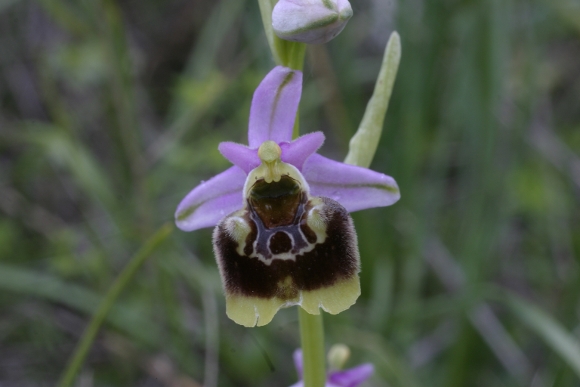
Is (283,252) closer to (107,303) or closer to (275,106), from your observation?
(275,106)

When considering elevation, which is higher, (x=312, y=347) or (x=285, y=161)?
(x=285, y=161)

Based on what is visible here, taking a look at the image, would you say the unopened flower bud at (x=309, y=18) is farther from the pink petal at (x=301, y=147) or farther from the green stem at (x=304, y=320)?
the pink petal at (x=301, y=147)

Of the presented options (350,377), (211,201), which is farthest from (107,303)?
(350,377)

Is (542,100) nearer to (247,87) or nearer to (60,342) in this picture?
(247,87)

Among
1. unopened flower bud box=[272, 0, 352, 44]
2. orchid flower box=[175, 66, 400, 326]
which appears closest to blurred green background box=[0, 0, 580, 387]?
orchid flower box=[175, 66, 400, 326]

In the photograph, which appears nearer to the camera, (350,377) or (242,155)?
(242,155)

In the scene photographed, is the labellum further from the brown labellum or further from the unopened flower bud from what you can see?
the unopened flower bud
